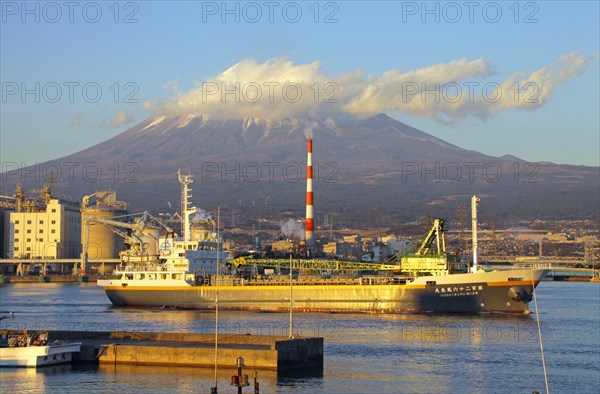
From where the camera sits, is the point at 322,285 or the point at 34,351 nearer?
the point at 34,351

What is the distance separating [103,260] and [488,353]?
94.7 meters

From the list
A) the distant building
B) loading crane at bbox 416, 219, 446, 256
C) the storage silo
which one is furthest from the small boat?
the distant building

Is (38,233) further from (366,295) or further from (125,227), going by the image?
(366,295)

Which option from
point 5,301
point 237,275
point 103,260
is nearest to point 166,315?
point 237,275

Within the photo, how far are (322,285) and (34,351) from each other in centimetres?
3366

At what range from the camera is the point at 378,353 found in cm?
4266

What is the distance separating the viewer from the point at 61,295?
3494 inches

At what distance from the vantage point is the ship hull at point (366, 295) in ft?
209

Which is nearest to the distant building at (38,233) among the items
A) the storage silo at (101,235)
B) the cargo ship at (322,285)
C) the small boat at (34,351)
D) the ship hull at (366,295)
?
the storage silo at (101,235)

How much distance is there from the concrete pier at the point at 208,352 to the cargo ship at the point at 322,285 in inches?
1097

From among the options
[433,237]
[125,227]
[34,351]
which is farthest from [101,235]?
[34,351]

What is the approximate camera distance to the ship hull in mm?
63812

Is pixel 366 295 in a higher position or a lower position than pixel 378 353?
higher

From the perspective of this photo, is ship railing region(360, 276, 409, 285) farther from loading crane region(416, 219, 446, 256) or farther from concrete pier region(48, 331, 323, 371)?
concrete pier region(48, 331, 323, 371)
